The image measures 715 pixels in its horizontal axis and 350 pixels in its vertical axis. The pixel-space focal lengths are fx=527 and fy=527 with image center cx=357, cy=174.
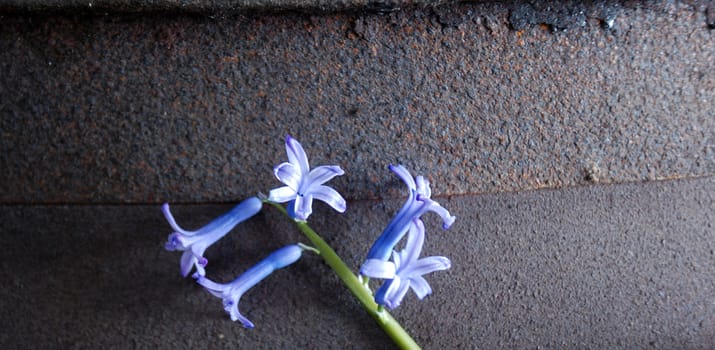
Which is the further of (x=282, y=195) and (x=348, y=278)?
(x=348, y=278)

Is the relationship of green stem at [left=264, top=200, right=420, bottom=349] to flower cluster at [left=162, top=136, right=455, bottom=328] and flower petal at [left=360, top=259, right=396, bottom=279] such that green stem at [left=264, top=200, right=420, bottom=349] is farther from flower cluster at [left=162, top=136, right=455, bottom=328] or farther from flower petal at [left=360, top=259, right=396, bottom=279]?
flower petal at [left=360, top=259, right=396, bottom=279]

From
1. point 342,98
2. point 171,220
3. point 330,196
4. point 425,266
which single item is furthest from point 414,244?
point 171,220

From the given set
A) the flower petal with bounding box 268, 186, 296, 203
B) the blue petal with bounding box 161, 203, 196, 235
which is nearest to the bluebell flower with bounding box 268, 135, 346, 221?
the flower petal with bounding box 268, 186, 296, 203

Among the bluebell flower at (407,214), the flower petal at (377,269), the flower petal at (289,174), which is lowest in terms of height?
the flower petal at (377,269)

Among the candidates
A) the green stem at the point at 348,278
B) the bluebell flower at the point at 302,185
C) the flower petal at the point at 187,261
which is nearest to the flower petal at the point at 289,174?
the bluebell flower at the point at 302,185

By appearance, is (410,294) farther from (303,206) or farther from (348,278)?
(303,206)

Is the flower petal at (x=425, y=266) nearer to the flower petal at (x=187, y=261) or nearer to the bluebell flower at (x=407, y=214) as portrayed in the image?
the bluebell flower at (x=407, y=214)

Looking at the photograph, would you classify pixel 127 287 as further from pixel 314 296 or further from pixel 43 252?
pixel 314 296
